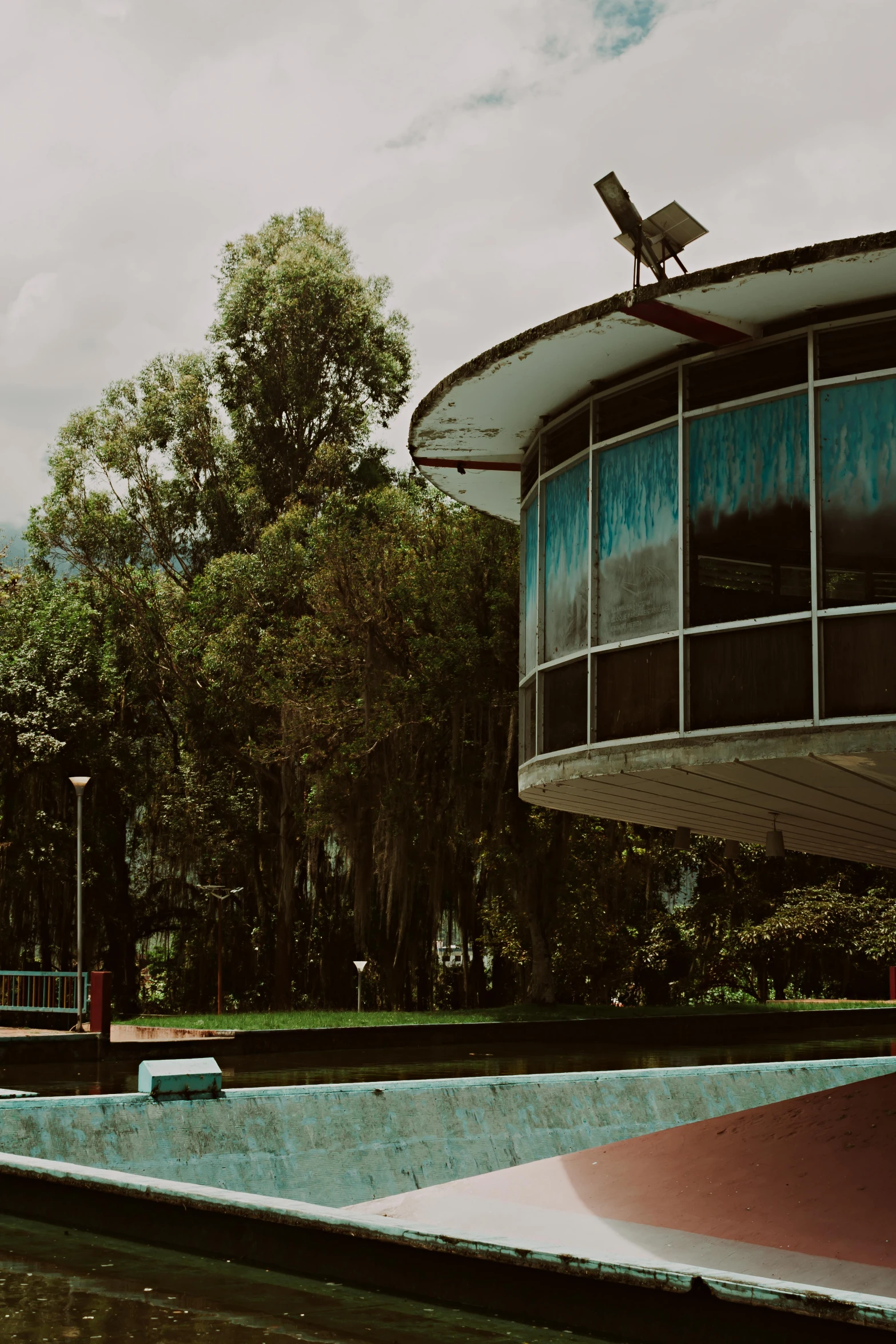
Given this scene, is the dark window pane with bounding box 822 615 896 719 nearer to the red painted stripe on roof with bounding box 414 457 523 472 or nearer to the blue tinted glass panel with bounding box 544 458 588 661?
the blue tinted glass panel with bounding box 544 458 588 661

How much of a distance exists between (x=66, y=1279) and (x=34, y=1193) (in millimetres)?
1583

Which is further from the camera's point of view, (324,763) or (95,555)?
(95,555)

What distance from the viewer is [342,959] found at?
39.2 metres

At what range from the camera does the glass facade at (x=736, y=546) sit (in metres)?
9.31

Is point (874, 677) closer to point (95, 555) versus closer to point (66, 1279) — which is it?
point (66, 1279)

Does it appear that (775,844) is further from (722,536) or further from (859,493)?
Answer: (859,493)

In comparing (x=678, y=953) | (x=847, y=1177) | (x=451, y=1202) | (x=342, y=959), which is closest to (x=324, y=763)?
(x=342, y=959)

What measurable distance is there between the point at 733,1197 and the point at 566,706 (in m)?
3.80

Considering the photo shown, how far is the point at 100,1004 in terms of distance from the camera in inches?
898

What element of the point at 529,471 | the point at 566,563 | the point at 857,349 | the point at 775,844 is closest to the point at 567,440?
the point at 529,471

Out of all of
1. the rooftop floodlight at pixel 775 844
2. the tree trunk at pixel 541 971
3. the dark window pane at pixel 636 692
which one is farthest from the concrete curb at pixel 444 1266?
the tree trunk at pixel 541 971

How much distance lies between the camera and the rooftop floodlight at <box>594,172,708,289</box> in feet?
34.4

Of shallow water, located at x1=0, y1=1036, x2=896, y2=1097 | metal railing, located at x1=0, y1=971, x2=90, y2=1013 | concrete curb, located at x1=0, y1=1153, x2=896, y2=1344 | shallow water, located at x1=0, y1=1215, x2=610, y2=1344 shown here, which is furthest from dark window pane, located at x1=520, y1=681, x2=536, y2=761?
metal railing, located at x1=0, y1=971, x2=90, y2=1013

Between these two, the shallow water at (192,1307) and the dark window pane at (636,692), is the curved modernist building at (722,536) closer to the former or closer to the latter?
the dark window pane at (636,692)
